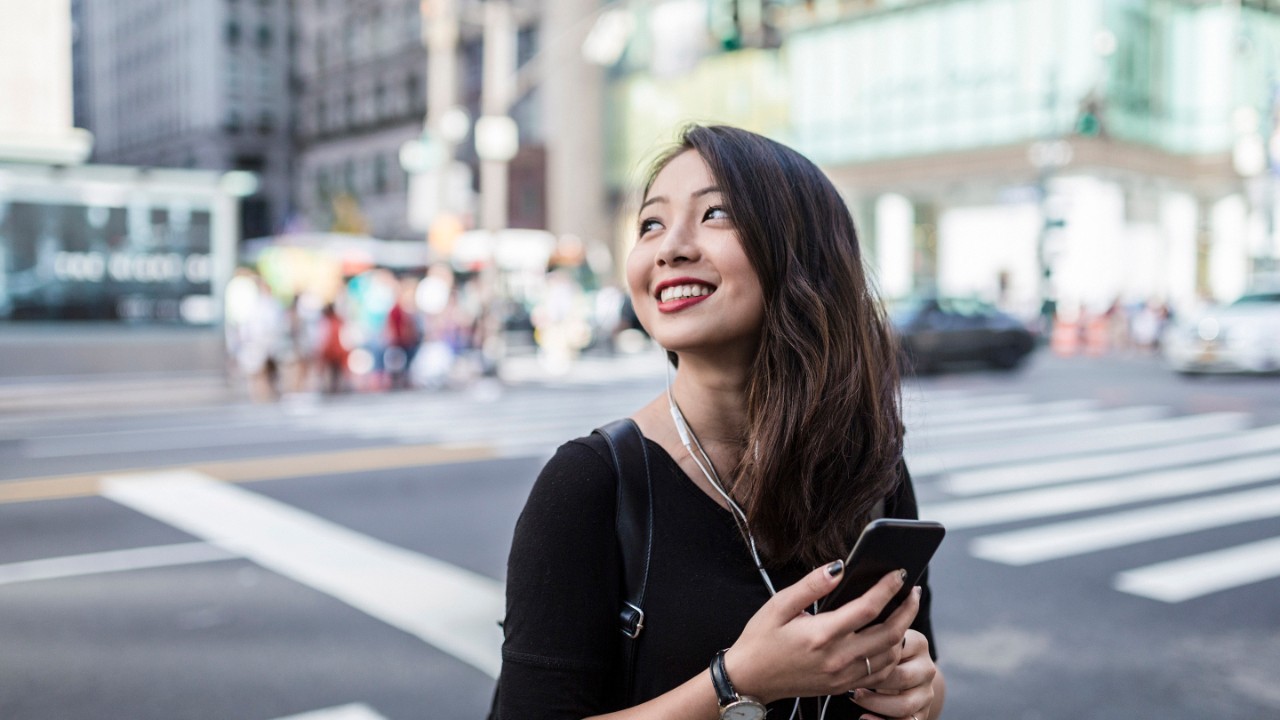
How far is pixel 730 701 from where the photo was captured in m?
1.55

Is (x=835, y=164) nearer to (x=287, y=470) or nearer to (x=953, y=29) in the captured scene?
(x=953, y=29)

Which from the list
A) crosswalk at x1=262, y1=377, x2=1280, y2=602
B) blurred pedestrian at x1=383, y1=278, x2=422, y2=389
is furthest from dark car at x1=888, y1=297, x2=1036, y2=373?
blurred pedestrian at x1=383, y1=278, x2=422, y2=389

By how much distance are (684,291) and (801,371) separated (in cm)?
23

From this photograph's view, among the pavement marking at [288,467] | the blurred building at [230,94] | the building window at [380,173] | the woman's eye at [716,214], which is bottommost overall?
the pavement marking at [288,467]

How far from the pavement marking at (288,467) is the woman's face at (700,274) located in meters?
8.53

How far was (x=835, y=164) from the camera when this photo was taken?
4038cm

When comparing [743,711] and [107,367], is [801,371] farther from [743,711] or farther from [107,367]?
[107,367]

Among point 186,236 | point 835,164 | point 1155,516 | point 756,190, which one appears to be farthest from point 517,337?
point 756,190

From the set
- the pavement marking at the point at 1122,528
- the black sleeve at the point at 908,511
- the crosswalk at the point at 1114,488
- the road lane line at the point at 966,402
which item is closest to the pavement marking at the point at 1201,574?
the crosswalk at the point at 1114,488

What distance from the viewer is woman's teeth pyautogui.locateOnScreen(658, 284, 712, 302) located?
180cm

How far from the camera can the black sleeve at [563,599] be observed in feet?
5.24

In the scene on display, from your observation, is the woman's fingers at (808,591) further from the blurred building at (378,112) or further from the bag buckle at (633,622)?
the blurred building at (378,112)

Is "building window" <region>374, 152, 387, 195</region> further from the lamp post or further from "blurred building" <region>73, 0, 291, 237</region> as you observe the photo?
the lamp post

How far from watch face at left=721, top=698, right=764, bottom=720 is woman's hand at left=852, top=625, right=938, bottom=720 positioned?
0.57 feet
